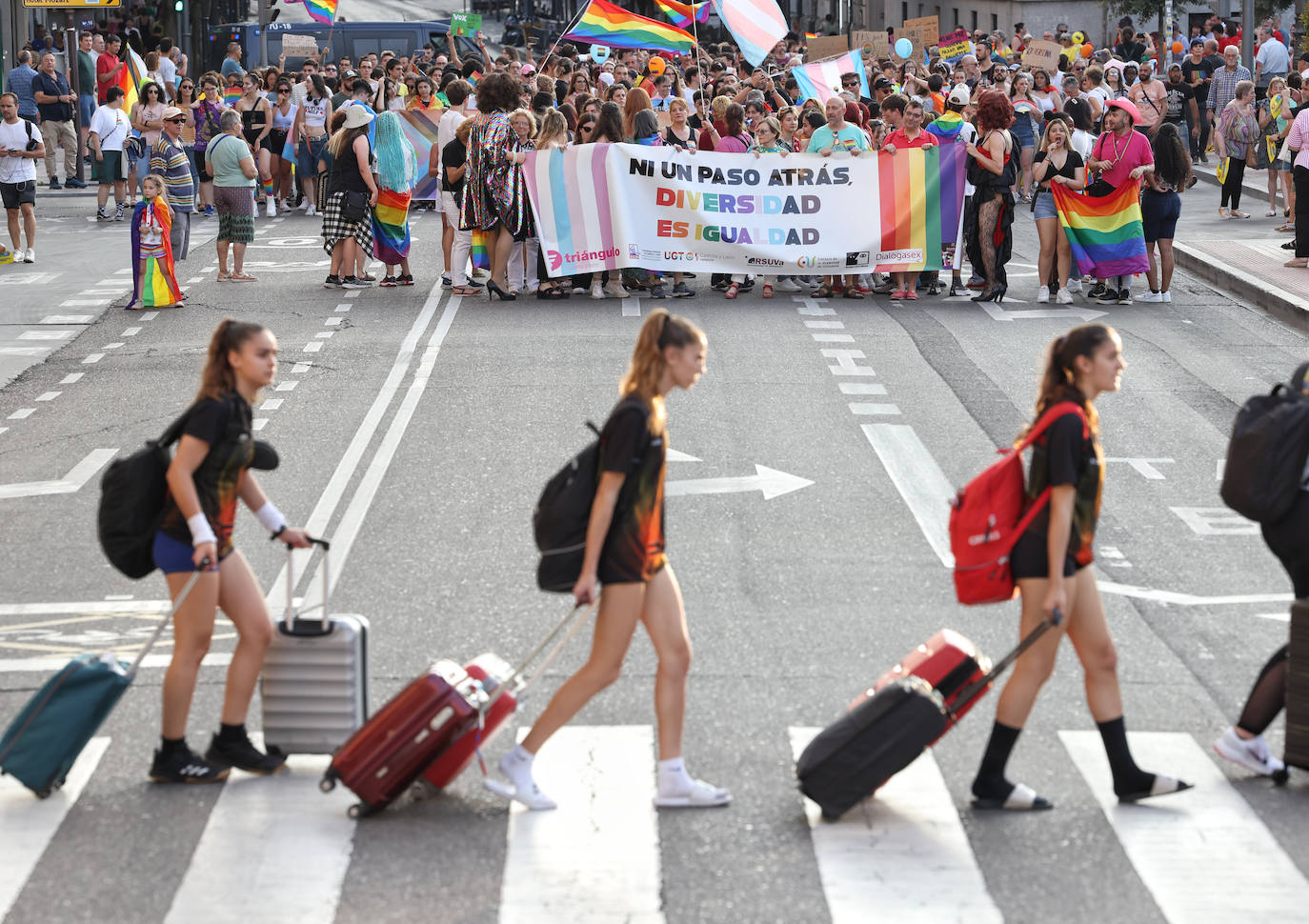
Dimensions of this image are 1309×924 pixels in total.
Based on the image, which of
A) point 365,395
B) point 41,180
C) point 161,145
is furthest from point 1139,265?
point 41,180

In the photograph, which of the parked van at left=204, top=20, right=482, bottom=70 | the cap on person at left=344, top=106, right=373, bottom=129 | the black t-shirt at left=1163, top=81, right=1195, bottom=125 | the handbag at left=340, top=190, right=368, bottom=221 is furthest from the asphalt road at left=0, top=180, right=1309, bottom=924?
the parked van at left=204, top=20, right=482, bottom=70

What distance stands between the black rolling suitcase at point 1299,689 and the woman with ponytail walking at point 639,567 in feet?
6.73

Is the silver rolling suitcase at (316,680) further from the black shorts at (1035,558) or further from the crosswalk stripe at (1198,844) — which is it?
the crosswalk stripe at (1198,844)

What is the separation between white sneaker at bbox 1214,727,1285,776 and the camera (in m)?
6.72

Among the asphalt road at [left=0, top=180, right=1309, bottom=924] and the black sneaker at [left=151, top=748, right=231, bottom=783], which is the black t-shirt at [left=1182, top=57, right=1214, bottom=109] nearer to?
the asphalt road at [left=0, top=180, right=1309, bottom=924]

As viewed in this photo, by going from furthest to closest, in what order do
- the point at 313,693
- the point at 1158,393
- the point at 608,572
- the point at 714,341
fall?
the point at 714,341
the point at 1158,393
the point at 313,693
the point at 608,572

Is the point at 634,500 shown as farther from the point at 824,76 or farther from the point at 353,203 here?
the point at 824,76

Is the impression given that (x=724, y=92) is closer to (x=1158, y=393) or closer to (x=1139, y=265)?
(x=1139, y=265)

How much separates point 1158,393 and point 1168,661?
5.91 m

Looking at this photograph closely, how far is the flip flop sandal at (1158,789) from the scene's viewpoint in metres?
6.46

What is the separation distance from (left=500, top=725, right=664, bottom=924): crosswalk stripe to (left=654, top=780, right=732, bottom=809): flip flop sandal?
0.06 m

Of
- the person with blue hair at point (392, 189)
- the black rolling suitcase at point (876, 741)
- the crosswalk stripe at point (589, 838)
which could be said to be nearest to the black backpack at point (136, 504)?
the crosswalk stripe at point (589, 838)

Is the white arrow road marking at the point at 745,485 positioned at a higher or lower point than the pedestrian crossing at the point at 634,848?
higher

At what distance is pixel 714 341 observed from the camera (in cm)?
1540
